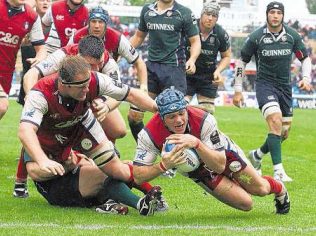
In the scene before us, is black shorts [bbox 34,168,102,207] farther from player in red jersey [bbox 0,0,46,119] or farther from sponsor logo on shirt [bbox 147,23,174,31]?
sponsor logo on shirt [bbox 147,23,174,31]

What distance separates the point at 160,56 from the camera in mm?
12414

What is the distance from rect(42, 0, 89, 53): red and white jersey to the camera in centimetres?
1186

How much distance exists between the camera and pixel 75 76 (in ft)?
24.7

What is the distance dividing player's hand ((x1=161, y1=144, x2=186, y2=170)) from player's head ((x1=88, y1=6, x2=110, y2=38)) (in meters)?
3.05

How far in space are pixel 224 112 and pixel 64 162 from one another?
19.8 m

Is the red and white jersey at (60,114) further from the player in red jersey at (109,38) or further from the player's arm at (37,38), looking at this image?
the player's arm at (37,38)

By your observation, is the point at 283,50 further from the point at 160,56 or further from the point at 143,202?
the point at 143,202

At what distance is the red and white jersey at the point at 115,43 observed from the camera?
10.3 m

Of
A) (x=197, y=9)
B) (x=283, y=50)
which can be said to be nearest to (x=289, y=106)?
(x=283, y=50)

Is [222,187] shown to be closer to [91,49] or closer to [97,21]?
[91,49]

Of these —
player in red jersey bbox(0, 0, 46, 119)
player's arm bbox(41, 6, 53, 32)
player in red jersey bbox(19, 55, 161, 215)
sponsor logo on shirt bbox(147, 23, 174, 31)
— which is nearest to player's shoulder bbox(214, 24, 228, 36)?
sponsor logo on shirt bbox(147, 23, 174, 31)

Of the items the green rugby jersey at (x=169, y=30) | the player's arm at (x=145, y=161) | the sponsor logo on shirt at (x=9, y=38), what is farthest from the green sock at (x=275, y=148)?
the player's arm at (x=145, y=161)

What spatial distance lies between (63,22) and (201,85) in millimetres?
2997

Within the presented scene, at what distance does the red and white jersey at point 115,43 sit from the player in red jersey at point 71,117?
83.3 inches
